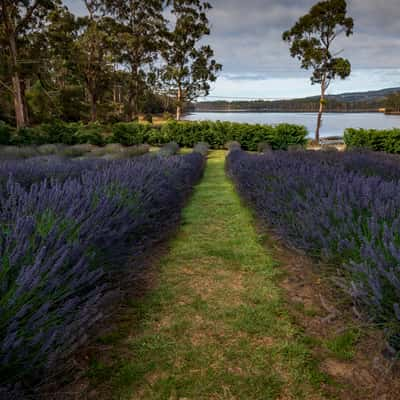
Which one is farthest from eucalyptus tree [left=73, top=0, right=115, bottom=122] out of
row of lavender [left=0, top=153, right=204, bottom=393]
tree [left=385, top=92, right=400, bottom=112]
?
tree [left=385, top=92, right=400, bottom=112]

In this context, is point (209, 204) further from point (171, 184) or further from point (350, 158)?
point (350, 158)

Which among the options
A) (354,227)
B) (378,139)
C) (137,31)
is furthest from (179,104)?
(354,227)

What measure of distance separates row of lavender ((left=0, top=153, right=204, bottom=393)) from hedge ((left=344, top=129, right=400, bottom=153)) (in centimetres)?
1506

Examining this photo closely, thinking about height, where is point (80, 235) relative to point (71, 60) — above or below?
below

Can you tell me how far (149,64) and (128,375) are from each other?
36504 millimetres

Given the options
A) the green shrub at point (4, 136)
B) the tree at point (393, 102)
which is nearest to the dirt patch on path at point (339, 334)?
the green shrub at point (4, 136)

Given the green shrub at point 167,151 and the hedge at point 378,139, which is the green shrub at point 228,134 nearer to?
the hedge at point 378,139

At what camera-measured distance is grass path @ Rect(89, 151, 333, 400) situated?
5.43 feet

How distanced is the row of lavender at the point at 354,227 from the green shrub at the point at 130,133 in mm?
16010

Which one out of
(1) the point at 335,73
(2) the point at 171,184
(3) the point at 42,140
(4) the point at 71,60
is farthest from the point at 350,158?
(4) the point at 71,60

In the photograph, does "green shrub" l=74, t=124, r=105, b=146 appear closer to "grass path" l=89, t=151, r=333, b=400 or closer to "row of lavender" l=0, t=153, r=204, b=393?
"row of lavender" l=0, t=153, r=204, b=393

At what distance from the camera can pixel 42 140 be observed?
17.2 m

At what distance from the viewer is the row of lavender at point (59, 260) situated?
126 centimetres

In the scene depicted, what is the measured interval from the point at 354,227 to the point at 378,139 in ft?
54.1
